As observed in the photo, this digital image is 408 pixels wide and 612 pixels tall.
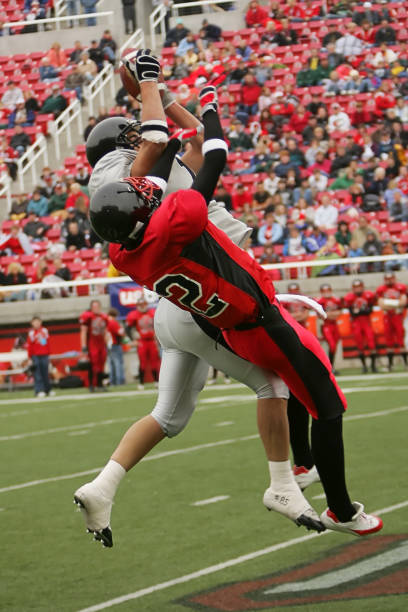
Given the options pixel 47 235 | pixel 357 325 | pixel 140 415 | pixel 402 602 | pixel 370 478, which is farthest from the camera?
pixel 47 235

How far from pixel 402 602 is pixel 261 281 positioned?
1.58 metres

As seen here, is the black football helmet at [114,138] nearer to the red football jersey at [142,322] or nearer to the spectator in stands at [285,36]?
the red football jersey at [142,322]

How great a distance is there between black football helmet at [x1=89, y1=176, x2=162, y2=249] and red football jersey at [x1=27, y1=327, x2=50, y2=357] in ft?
41.3

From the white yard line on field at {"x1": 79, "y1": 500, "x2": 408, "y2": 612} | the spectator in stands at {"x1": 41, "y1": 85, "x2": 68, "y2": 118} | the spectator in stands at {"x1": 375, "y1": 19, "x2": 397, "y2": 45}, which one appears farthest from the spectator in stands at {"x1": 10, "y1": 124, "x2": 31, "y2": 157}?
the white yard line on field at {"x1": 79, "y1": 500, "x2": 408, "y2": 612}

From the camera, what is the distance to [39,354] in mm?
16156

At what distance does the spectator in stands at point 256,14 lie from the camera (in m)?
21.8

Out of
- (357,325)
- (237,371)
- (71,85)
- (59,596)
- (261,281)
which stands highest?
(261,281)

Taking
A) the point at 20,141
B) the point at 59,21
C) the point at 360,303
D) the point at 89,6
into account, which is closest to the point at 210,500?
the point at 360,303

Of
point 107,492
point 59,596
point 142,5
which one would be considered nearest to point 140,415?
point 59,596

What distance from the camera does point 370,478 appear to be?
7.40m

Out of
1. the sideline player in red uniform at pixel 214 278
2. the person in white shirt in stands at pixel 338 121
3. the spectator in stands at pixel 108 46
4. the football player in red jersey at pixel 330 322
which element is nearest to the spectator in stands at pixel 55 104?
the spectator in stands at pixel 108 46

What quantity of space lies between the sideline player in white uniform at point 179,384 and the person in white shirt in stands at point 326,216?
12886 millimetres

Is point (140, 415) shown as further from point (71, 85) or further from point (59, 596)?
point (71, 85)

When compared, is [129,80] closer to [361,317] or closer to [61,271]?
[361,317]
